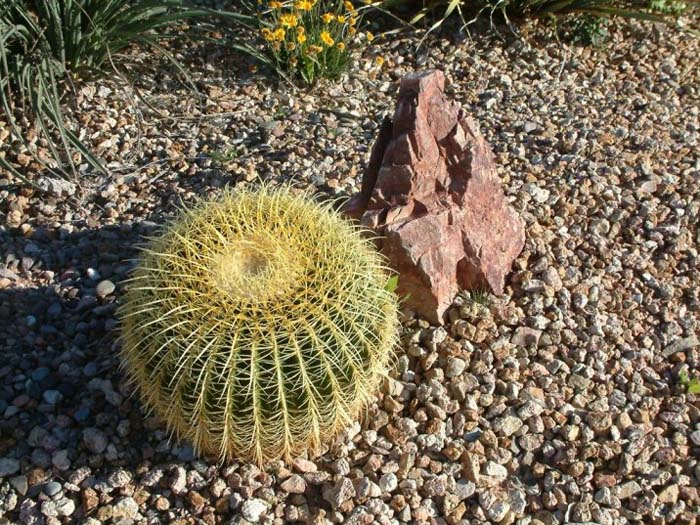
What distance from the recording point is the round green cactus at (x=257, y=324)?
2.49 meters

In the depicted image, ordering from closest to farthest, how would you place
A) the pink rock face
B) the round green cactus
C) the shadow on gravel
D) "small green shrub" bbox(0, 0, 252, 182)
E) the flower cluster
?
the round green cactus
the shadow on gravel
the pink rock face
"small green shrub" bbox(0, 0, 252, 182)
the flower cluster

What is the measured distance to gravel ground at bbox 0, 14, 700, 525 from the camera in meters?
2.97

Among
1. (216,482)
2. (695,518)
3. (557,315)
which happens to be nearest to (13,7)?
(216,482)

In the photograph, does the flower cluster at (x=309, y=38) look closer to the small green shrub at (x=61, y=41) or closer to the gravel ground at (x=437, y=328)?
the gravel ground at (x=437, y=328)

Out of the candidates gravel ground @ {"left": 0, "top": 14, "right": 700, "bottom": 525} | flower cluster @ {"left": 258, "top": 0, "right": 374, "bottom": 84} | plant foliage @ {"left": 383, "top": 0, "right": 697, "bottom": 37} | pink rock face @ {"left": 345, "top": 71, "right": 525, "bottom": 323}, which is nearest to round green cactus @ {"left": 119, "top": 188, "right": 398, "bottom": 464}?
gravel ground @ {"left": 0, "top": 14, "right": 700, "bottom": 525}

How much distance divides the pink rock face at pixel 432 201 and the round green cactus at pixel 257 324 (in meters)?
0.46

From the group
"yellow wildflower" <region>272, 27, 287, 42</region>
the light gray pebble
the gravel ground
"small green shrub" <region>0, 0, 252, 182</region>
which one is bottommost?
the light gray pebble

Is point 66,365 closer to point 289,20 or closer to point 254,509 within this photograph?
point 254,509

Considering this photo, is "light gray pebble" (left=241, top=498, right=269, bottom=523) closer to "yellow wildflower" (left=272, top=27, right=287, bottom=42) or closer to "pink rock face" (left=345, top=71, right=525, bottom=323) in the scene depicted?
"pink rock face" (left=345, top=71, right=525, bottom=323)

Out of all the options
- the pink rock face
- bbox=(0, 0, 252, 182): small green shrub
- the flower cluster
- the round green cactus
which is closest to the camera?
the round green cactus

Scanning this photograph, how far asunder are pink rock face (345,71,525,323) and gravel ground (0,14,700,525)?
154 mm

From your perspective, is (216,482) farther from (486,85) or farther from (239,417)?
(486,85)

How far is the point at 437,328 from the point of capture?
11.3 feet

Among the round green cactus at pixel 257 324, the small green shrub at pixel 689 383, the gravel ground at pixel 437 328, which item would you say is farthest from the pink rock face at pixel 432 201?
the small green shrub at pixel 689 383
